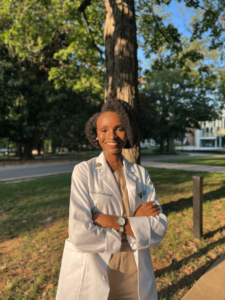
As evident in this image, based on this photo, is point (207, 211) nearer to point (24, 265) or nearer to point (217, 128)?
point (24, 265)

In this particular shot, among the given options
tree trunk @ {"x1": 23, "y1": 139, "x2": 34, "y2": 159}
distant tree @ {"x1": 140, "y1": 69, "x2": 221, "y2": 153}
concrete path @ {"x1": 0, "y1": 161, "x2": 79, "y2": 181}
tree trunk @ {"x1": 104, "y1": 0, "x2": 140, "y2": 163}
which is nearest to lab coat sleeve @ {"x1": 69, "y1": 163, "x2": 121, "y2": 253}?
tree trunk @ {"x1": 104, "y1": 0, "x2": 140, "y2": 163}

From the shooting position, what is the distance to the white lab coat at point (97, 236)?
143cm

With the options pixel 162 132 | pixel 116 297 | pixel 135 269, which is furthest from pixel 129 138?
pixel 162 132

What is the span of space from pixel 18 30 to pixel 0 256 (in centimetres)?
843

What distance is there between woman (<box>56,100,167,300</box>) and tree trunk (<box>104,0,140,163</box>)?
2.70 meters

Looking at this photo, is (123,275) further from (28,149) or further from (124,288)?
(28,149)

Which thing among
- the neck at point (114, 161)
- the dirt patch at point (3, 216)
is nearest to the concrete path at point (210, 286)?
the neck at point (114, 161)

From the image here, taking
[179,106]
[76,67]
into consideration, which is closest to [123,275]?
[76,67]

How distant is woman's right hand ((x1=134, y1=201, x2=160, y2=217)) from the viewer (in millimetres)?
1543

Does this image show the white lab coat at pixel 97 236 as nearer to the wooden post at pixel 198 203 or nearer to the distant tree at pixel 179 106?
the wooden post at pixel 198 203

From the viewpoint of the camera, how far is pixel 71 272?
1.53m

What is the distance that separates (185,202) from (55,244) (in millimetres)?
3827

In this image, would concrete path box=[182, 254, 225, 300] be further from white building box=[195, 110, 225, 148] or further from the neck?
white building box=[195, 110, 225, 148]

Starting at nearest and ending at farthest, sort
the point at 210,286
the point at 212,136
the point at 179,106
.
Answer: the point at 210,286 < the point at 179,106 < the point at 212,136
